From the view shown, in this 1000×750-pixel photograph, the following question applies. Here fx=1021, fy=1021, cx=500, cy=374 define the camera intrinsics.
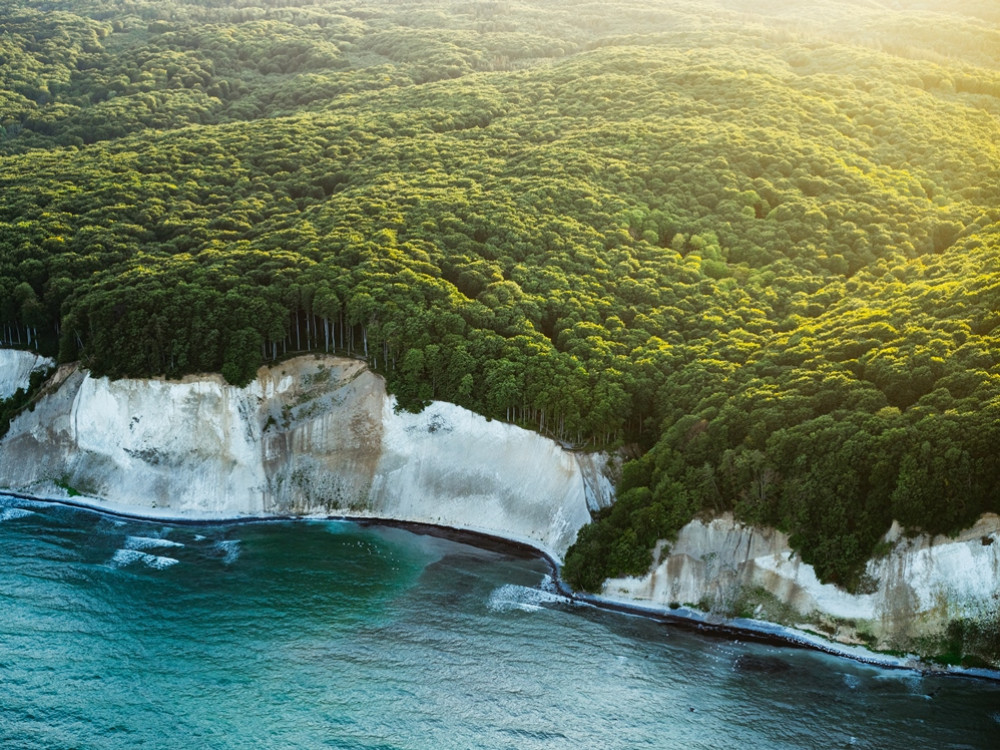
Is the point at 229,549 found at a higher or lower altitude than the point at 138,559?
higher

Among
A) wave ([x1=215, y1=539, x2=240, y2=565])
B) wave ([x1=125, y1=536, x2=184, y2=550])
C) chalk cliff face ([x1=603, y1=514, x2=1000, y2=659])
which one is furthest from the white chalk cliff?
chalk cliff face ([x1=603, y1=514, x2=1000, y2=659])

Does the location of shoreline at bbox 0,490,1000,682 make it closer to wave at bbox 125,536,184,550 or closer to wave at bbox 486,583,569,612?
wave at bbox 486,583,569,612

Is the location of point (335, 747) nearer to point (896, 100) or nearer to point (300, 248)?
point (300, 248)

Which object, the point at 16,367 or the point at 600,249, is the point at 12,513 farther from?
the point at 600,249

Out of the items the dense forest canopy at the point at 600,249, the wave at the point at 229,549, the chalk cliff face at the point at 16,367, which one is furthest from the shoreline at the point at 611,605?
the chalk cliff face at the point at 16,367

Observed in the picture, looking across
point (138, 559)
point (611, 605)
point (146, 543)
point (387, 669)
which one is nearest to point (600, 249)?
point (611, 605)

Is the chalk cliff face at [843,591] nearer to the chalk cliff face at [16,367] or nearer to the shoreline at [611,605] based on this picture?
the shoreline at [611,605]
